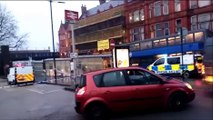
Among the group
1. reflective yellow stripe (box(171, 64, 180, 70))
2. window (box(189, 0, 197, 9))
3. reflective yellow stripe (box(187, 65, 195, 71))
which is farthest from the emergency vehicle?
window (box(189, 0, 197, 9))

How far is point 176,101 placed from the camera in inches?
363

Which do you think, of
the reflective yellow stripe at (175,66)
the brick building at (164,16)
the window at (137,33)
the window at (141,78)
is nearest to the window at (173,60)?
the reflective yellow stripe at (175,66)

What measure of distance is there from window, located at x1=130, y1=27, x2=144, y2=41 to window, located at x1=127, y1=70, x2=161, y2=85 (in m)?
43.1

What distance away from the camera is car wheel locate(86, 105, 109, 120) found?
8922mm

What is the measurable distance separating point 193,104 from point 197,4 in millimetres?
30938

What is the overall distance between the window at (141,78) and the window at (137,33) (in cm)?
4310

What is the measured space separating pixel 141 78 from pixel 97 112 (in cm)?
165

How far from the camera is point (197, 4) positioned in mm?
38438

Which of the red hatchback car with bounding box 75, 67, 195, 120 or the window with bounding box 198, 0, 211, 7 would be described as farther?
the window with bounding box 198, 0, 211, 7

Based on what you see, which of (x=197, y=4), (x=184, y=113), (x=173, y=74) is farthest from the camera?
(x=197, y=4)

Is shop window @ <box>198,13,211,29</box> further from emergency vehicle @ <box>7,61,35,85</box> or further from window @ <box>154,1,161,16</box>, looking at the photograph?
emergency vehicle @ <box>7,61,35,85</box>

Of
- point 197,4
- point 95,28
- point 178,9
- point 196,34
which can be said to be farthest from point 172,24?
point 95,28

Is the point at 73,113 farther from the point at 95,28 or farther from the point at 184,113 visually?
the point at 95,28

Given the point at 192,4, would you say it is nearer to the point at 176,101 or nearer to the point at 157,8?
the point at 157,8
